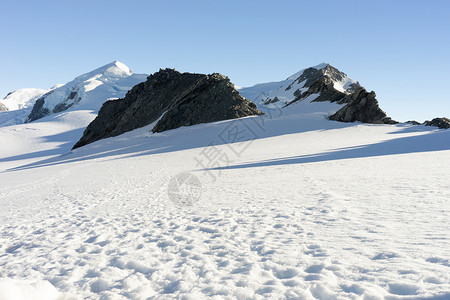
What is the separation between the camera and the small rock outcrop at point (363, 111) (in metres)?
33.1

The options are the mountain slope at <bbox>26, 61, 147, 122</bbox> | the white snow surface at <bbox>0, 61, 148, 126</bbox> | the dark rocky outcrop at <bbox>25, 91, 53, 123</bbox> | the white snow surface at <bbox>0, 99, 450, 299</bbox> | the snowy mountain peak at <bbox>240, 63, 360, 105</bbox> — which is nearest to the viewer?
the white snow surface at <bbox>0, 99, 450, 299</bbox>

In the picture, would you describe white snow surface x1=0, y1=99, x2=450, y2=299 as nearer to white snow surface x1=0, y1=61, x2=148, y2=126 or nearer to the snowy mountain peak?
the snowy mountain peak

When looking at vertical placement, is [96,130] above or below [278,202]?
above

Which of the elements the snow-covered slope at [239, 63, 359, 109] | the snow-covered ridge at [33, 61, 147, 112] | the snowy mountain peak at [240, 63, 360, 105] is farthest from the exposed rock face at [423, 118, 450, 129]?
the snow-covered ridge at [33, 61, 147, 112]

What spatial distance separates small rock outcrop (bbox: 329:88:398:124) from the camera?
109 ft

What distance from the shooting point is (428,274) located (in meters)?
3.36

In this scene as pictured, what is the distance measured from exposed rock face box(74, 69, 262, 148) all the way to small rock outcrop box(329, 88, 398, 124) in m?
14.4

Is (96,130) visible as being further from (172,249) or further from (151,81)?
(172,249)

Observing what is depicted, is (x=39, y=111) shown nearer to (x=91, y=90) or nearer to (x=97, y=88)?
(x=91, y=90)

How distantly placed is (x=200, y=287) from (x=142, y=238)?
258cm

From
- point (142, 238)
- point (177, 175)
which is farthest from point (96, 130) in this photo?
point (142, 238)

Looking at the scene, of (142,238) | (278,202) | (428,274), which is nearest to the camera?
(428,274)

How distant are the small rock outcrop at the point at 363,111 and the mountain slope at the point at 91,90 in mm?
86620

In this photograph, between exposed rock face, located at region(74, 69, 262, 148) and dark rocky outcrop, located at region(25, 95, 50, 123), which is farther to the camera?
dark rocky outcrop, located at region(25, 95, 50, 123)
